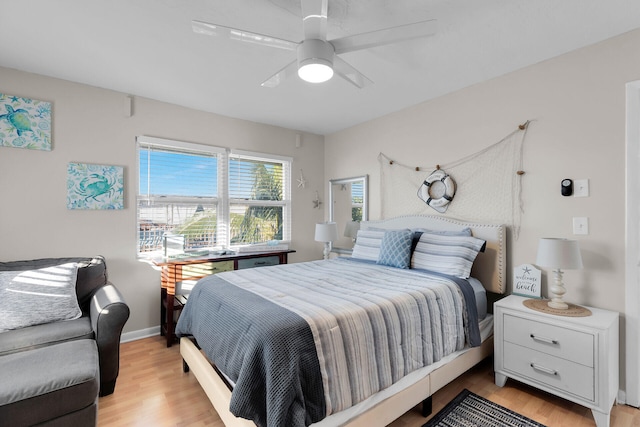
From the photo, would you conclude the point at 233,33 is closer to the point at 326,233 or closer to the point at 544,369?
the point at 326,233

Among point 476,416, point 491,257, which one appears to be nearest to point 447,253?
point 491,257

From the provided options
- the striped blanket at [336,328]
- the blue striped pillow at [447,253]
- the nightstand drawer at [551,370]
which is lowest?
the nightstand drawer at [551,370]

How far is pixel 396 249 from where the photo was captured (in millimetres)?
2758

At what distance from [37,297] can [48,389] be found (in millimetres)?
981

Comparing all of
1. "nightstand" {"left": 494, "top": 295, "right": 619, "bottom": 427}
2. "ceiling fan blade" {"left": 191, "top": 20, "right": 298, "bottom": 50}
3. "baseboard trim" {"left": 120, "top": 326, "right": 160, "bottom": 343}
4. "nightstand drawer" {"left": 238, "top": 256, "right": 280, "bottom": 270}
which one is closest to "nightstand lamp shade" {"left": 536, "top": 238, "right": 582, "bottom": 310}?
"nightstand" {"left": 494, "top": 295, "right": 619, "bottom": 427}

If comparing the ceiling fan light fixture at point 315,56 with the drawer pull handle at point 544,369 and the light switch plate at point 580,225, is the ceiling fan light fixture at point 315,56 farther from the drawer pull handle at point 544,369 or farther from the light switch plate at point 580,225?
the drawer pull handle at point 544,369

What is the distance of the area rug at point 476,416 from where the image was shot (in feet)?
5.84

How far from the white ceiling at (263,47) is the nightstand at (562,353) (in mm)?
1896

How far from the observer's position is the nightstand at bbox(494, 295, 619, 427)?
176 cm

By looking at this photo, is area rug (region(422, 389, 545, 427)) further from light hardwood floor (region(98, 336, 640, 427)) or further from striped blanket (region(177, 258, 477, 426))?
striped blanket (region(177, 258, 477, 426))

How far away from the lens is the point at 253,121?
3836 mm

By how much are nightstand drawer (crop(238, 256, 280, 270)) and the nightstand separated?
2.40 m

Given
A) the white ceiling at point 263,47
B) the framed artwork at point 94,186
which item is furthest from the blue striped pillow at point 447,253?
the framed artwork at point 94,186

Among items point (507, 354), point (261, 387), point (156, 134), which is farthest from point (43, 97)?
point (507, 354)
